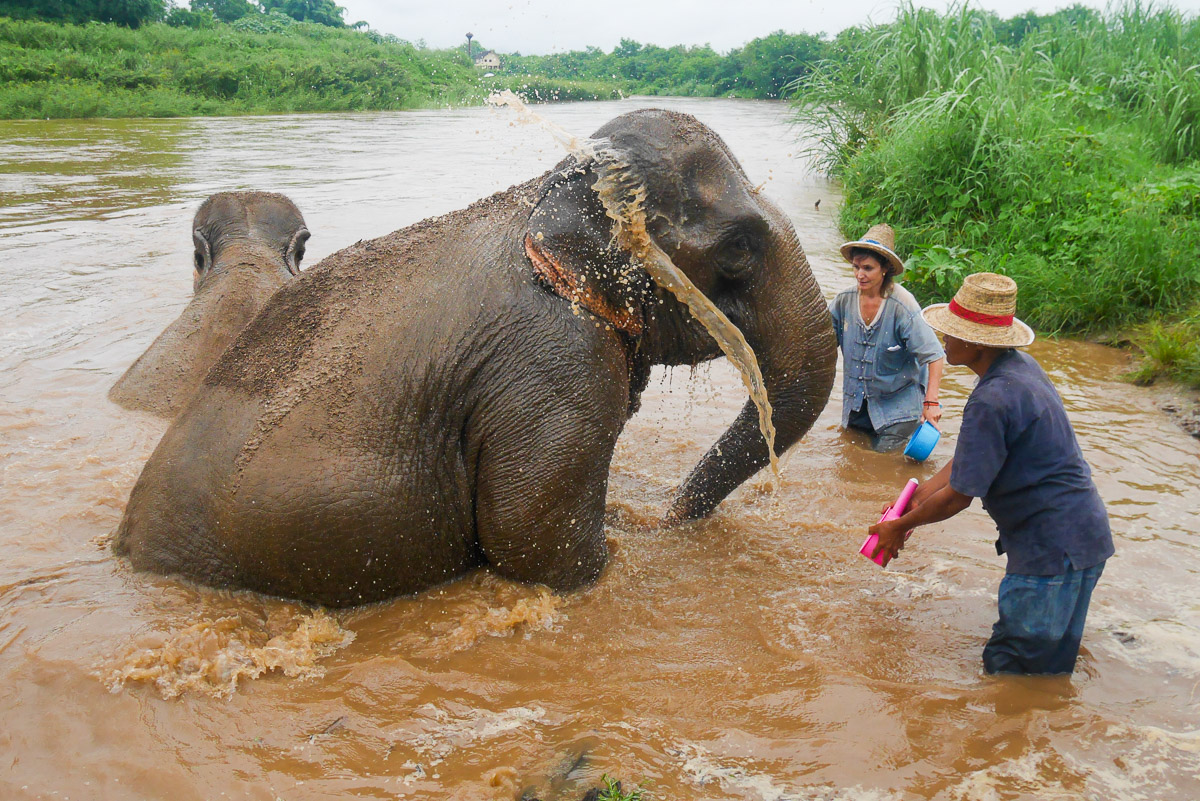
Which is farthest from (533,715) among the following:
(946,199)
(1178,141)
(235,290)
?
(1178,141)

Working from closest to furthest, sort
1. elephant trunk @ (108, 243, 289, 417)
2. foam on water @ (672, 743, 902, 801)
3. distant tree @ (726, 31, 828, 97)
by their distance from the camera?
foam on water @ (672, 743, 902, 801)
elephant trunk @ (108, 243, 289, 417)
distant tree @ (726, 31, 828, 97)

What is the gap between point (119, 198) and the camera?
39.7 feet

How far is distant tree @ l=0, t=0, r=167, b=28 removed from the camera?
33156 millimetres

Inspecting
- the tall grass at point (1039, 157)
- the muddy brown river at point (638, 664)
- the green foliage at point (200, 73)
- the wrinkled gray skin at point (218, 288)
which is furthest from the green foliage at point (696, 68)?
the muddy brown river at point (638, 664)

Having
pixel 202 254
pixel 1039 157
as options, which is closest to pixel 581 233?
pixel 202 254

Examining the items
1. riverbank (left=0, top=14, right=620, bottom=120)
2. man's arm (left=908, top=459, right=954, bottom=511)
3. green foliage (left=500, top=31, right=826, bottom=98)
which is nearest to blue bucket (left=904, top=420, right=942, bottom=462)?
man's arm (left=908, top=459, right=954, bottom=511)

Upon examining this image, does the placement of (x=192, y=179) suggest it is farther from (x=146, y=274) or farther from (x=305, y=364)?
(x=305, y=364)

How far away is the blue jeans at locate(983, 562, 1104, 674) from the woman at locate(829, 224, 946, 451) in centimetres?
214

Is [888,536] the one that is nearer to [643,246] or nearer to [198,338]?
[643,246]

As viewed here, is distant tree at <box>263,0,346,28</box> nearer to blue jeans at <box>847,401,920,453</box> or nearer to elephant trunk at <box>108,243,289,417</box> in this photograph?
elephant trunk at <box>108,243,289,417</box>

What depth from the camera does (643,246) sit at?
298 centimetres

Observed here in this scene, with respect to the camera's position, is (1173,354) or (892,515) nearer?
(892,515)

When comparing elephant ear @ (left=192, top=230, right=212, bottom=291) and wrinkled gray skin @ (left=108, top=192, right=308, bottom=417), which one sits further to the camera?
elephant ear @ (left=192, top=230, right=212, bottom=291)

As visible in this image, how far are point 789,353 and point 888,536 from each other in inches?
28.0
